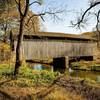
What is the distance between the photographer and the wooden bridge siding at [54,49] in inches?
1273

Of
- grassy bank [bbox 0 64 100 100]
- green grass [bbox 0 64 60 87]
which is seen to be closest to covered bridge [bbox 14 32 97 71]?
green grass [bbox 0 64 60 87]

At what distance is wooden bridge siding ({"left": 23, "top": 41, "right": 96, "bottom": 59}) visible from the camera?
32344 millimetres

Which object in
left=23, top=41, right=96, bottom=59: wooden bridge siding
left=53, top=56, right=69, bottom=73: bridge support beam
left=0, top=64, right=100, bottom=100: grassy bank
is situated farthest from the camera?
left=53, top=56, right=69, bottom=73: bridge support beam

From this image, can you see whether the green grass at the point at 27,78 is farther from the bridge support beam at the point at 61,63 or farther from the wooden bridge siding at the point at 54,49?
the bridge support beam at the point at 61,63

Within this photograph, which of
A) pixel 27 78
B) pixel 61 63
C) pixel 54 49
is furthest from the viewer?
pixel 61 63

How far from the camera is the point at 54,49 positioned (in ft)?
116

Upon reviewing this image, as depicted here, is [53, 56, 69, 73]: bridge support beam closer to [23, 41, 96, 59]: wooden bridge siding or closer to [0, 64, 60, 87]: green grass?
[23, 41, 96, 59]: wooden bridge siding

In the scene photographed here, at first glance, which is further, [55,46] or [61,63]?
[61,63]

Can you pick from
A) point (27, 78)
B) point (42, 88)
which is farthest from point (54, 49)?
point (42, 88)

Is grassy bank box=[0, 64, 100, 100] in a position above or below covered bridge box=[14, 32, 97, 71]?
below

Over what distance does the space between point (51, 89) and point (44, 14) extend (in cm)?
487

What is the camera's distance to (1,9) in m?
31.4

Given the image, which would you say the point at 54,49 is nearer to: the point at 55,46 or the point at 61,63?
the point at 55,46

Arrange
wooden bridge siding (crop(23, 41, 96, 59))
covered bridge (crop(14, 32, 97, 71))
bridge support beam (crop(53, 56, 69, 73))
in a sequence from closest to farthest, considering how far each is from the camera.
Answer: covered bridge (crop(14, 32, 97, 71)), wooden bridge siding (crop(23, 41, 96, 59)), bridge support beam (crop(53, 56, 69, 73))
